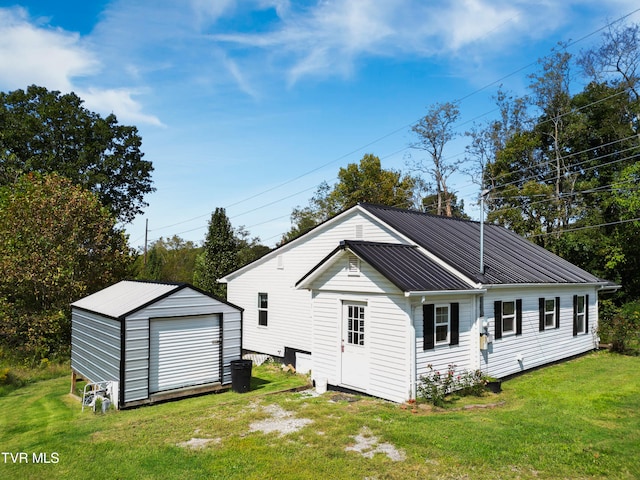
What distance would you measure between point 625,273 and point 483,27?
62.2 feet

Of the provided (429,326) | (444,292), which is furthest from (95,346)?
(444,292)

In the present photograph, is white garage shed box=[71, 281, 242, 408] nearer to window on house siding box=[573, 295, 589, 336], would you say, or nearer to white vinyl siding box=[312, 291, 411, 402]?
white vinyl siding box=[312, 291, 411, 402]

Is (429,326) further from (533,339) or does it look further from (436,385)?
(533,339)

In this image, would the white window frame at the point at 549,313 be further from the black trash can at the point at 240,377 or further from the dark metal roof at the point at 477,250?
the black trash can at the point at 240,377

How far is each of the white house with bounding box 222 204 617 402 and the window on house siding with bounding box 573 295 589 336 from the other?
2.6 inches

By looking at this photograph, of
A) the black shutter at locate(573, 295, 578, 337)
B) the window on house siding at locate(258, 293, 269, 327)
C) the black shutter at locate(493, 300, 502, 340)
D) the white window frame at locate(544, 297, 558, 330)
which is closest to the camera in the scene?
the black shutter at locate(493, 300, 502, 340)

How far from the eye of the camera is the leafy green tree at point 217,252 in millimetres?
28844

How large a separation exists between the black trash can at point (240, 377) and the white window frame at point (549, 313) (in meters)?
10.1

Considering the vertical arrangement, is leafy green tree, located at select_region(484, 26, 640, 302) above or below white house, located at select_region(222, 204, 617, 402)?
above

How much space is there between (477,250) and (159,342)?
419 inches

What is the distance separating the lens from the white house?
10.9 metres

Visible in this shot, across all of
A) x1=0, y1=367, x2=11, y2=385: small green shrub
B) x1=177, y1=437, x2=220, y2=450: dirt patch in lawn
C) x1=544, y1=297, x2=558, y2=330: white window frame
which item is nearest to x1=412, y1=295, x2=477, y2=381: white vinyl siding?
x1=544, y1=297, x2=558, y2=330: white window frame

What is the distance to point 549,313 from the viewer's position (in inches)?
607

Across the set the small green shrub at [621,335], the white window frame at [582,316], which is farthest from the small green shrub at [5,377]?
the small green shrub at [621,335]
